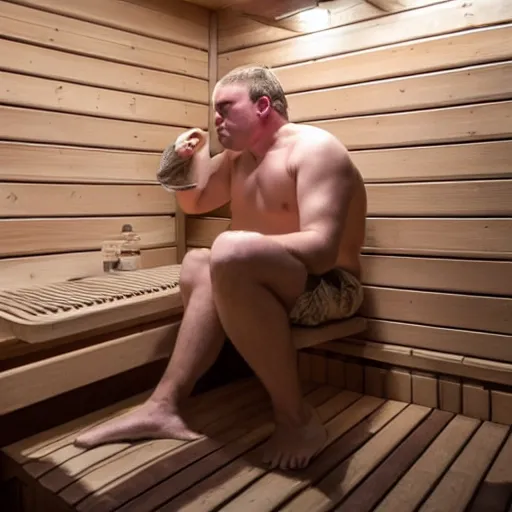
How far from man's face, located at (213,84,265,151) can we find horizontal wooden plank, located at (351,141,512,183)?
54 centimetres

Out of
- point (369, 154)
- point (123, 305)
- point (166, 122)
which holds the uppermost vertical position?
point (166, 122)

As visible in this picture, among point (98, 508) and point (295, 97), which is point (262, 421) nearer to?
point (98, 508)

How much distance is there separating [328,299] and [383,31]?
1.01m

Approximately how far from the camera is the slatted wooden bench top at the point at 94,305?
1520 millimetres

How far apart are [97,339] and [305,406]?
2.53 feet

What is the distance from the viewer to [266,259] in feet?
5.07

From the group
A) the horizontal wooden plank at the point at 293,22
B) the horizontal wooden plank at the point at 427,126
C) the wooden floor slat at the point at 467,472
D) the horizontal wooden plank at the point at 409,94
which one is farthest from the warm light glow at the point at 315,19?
the wooden floor slat at the point at 467,472

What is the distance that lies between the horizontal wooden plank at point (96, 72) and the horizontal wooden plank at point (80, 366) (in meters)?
0.97

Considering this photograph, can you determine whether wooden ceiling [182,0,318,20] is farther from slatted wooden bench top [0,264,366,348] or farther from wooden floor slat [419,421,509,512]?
wooden floor slat [419,421,509,512]

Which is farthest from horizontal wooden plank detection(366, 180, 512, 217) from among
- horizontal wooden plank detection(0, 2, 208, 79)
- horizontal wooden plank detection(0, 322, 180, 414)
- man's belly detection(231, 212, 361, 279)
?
horizontal wooden plank detection(0, 2, 208, 79)

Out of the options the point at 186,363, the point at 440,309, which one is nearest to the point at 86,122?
the point at 186,363

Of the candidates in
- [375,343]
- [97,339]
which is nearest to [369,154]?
[375,343]

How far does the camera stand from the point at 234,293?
1.57 meters

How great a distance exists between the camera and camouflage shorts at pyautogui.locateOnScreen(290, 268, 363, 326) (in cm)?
178
